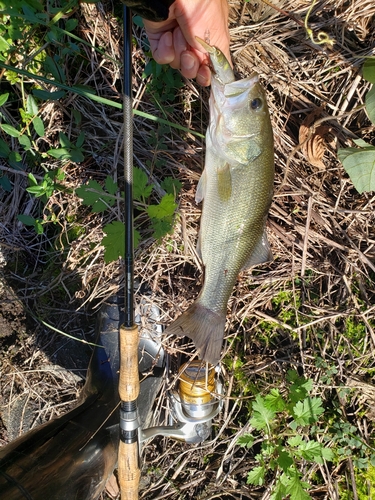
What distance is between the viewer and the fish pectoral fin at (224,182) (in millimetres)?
2113

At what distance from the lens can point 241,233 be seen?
2176 mm

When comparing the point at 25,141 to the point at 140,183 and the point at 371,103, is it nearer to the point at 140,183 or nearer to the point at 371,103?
the point at 140,183

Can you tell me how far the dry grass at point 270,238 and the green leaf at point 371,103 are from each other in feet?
0.53

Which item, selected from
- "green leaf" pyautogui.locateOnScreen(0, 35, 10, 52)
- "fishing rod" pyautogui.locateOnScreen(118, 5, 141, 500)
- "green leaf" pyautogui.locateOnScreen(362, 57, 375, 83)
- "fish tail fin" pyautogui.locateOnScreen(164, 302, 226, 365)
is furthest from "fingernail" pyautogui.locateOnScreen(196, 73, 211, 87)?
"fish tail fin" pyautogui.locateOnScreen(164, 302, 226, 365)

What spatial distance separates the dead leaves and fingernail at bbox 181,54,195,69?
85 centimetres

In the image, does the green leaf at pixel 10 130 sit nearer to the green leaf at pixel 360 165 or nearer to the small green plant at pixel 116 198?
the small green plant at pixel 116 198

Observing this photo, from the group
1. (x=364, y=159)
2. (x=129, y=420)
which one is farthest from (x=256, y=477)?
(x=364, y=159)

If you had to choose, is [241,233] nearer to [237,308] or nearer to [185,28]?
[237,308]

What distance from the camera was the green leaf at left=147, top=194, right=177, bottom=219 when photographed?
2332 millimetres

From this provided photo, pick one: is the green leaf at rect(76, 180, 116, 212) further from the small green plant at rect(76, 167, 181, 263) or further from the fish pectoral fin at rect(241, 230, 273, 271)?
the fish pectoral fin at rect(241, 230, 273, 271)

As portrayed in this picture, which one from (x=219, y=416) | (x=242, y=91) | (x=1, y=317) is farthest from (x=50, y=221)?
(x=219, y=416)

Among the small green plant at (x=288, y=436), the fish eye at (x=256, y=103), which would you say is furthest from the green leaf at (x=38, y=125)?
the small green plant at (x=288, y=436)

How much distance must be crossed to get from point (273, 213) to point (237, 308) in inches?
28.9

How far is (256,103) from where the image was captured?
2.06 metres
